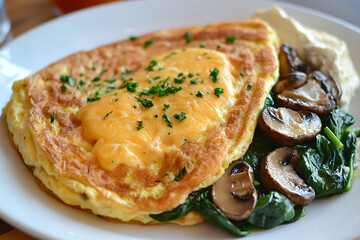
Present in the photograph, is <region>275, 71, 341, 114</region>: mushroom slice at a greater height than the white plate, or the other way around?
<region>275, 71, 341, 114</region>: mushroom slice

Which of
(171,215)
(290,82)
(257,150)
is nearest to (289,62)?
(290,82)

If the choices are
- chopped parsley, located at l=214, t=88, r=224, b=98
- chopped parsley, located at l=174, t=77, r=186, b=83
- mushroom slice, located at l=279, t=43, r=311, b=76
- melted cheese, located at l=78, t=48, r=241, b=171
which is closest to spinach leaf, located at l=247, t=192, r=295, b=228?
melted cheese, located at l=78, t=48, r=241, b=171

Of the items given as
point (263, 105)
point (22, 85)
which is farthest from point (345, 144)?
point (22, 85)

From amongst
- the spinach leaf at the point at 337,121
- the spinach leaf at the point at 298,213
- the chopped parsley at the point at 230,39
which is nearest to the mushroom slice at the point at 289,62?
the chopped parsley at the point at 230,39

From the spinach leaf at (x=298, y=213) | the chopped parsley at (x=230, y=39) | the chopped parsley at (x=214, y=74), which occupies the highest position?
the chopped parsley at (x=230, y=39)

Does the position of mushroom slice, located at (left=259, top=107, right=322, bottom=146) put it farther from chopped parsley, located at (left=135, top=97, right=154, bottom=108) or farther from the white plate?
chopped parsley, located at (left=135, top=97, right=154, bottom=108)

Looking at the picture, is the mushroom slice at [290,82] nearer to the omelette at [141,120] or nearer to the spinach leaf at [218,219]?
the omelette at [141,120]
